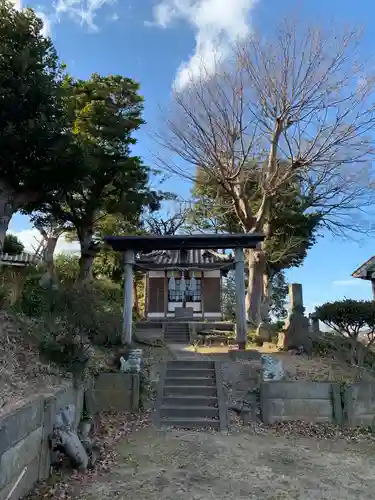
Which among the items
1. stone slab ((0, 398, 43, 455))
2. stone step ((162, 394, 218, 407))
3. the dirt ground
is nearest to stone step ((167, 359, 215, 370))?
stone step ((162, 394, 218, 407))

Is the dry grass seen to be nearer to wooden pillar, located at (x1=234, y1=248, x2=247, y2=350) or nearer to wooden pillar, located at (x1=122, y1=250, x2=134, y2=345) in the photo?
wooden pillar, located at (x1=122, y1=250, x2=134, y2=345)

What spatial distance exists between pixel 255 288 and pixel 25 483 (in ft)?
43.5

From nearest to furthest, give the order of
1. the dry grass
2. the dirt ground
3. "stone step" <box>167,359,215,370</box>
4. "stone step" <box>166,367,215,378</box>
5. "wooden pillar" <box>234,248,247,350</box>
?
the dirt ground < the dry grass < "stone step" <box>166,367,215,378</box> < "stone step" <box>167,359,215,370</box> < "wooden pillar" <box>234,248,247,350</box>

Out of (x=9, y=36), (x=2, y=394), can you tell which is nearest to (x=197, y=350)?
(x=2, y=394)

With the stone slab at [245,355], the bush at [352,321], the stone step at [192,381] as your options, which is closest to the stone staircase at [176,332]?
the stone slab at [245,355]

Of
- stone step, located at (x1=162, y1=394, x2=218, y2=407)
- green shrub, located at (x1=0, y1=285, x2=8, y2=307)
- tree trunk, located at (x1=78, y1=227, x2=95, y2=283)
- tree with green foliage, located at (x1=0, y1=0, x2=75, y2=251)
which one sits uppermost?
tree with green foliage, located at (x1=0, y1=0, x2=75, y2=251)

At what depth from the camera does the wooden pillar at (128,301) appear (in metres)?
10.8

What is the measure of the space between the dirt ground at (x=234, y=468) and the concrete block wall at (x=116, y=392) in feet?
3.19

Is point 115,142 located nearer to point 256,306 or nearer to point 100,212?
point 100,212

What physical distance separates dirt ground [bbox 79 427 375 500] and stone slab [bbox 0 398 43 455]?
40.9 inches

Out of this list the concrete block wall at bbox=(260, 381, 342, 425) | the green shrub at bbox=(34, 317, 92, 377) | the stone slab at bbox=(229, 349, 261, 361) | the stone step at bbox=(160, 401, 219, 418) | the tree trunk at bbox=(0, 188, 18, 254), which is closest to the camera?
the green shrub at bbox=(34, 317, 92, 377)

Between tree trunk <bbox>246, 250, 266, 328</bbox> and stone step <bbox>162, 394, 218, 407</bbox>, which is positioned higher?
tree trunk <bbox>246, 250, 266, 328</bbox>

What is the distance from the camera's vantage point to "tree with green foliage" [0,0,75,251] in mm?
9422

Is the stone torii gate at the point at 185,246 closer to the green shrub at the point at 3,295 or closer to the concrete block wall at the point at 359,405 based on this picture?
the green shrub at the point at 3,295
